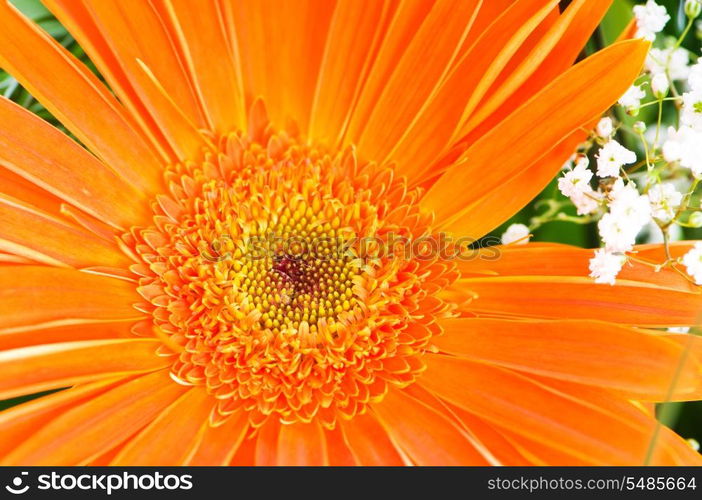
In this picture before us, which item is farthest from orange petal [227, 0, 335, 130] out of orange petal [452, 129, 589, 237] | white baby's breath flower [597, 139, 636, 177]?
white baby's breath flower [597, 139, 636, 177]

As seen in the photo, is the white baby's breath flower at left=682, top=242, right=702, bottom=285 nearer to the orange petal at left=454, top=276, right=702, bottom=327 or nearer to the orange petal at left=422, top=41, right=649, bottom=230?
the orange petal at left=454, top=276, right=702, bottom=327

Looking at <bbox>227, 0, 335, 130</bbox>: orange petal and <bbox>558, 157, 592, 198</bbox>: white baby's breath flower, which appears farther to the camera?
<bbox>227, 0, 335, 130</bbox>: orange petal

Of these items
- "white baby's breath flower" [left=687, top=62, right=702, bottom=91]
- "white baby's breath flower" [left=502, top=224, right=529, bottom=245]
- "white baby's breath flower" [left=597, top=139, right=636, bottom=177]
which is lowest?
"white baby's breath flower" [left=502, top=224, right=529, bottom=245]

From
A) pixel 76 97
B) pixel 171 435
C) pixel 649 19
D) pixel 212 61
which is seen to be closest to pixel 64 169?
pixel 76 97

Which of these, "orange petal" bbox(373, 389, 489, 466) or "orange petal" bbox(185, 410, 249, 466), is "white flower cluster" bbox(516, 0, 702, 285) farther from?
"orange petal" bbox(185, 410, 249, 466)

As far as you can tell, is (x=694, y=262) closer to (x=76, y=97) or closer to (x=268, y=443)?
(x=268, y=443)

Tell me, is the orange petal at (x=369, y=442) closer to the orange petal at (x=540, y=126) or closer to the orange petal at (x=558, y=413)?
the orange petal at (x=558, y=413)

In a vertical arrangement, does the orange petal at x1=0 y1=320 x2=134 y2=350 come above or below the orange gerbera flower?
below
